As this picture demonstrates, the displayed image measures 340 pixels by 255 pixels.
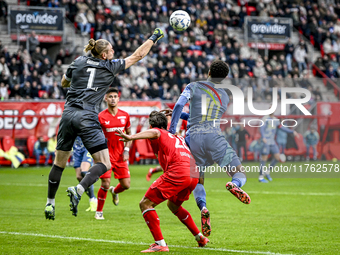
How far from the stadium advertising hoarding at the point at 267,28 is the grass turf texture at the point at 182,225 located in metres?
17.8

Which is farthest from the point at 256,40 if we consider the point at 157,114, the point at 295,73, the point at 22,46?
the point at 157,114

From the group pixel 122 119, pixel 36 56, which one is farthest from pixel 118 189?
pixel 36 56

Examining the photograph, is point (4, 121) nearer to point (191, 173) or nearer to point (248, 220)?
point (248, 220)

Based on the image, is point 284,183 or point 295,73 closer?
point 284,183

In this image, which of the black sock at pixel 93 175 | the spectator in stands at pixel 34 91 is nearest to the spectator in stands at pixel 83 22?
the spectator in stands at pixel 34 91

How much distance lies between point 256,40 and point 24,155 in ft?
54.8

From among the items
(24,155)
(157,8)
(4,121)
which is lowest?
(24,155)

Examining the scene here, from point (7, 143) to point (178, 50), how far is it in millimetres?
10892

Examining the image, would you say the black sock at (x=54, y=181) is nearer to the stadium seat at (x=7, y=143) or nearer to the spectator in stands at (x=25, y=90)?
the stadium seat at (x=7, y=143)

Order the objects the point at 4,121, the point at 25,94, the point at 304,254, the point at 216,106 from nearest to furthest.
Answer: the point at 304,254 → the point at 216,106 → the point at 4,121 → the point at 25,94

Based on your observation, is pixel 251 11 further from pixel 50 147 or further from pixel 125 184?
pixel 125 184

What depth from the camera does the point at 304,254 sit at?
645 centimetres

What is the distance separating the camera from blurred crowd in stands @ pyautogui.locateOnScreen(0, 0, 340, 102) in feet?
75.4

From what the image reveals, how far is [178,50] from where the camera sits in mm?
27578
